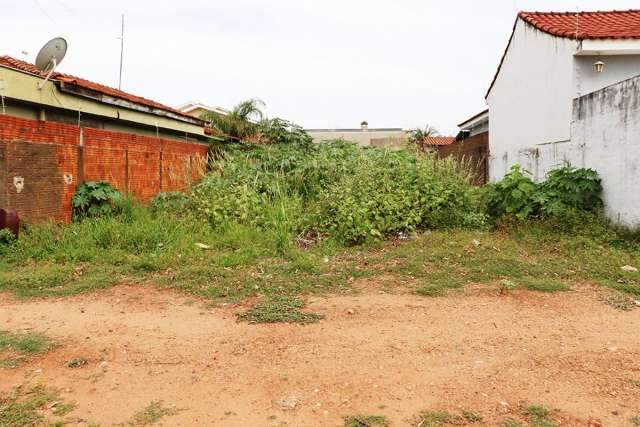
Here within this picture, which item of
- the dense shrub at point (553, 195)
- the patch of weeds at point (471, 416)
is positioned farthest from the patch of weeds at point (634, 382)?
the dense shrub at point (553, 195)

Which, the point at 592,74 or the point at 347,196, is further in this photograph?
the point at 592,74

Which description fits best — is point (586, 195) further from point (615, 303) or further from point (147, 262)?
point (147, 262)

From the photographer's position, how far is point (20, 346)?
10.8 ft

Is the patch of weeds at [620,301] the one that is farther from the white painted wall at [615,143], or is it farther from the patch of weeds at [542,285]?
the white painted wall at [615,143]

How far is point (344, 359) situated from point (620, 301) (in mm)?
2870

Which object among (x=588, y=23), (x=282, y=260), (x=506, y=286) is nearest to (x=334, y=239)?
(x=282, y=260)

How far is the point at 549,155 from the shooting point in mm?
8461

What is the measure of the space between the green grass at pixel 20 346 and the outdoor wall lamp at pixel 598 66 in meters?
9.43

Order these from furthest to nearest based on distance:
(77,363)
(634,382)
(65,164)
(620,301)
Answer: (65,164)
(620,301)
(77,363)
(634,382)

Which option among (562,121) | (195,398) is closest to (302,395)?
(195,398)

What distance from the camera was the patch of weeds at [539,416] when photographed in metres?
2.27

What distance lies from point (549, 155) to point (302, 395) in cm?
767

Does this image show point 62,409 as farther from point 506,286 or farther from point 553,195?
point 553,195

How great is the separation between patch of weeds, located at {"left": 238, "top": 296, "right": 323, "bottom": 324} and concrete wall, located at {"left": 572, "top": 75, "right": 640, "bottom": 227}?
500cm
